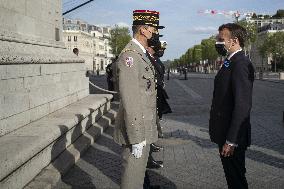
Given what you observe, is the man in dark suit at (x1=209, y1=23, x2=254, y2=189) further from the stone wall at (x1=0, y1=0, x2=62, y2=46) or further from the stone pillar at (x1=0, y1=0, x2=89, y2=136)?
the stone wall at (x1=0, y1=0, x2=62, y2=46)

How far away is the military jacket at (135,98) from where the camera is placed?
3904mm

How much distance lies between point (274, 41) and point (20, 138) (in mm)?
81739

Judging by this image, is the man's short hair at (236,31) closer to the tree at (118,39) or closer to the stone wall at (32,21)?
the stone wall at (32,21)

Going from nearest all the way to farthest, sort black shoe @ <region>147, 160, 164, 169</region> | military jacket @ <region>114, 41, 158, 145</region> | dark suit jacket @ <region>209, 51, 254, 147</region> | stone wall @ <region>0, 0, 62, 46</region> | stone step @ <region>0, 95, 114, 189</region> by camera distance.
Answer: military jacket @ <region>114, 41, 158, 145</region> → dark suit jacket @ <region>209, 51, 254, 147</region> → stone step @ <region>0, 95, 114, 189</region> → black shoe @ <region>147, 160, 164, 169</region> → stone wall @ <region>0, 0, 62, 46</region>

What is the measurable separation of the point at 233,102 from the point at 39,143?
247 cm

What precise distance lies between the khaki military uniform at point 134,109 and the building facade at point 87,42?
126483 millimetres

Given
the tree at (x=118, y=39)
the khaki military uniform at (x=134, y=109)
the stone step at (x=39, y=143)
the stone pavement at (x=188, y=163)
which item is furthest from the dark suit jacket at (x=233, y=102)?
the tree at (x=118, y=39)

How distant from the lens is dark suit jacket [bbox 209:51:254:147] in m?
4.20

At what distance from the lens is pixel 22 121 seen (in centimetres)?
657

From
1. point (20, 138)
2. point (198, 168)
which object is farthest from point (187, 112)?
point (20, 138)

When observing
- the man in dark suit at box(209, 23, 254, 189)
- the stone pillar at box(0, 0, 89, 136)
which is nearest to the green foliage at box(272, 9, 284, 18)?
the stone pillar at box(0, 0, 89, 136)

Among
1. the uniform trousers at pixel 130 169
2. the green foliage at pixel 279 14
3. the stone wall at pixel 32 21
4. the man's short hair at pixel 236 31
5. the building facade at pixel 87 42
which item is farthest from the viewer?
the green foliage at pixel 279 14

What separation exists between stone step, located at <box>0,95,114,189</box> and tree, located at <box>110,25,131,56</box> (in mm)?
104724

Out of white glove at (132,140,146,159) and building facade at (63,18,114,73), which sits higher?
building facade at (63,18,114,73)
